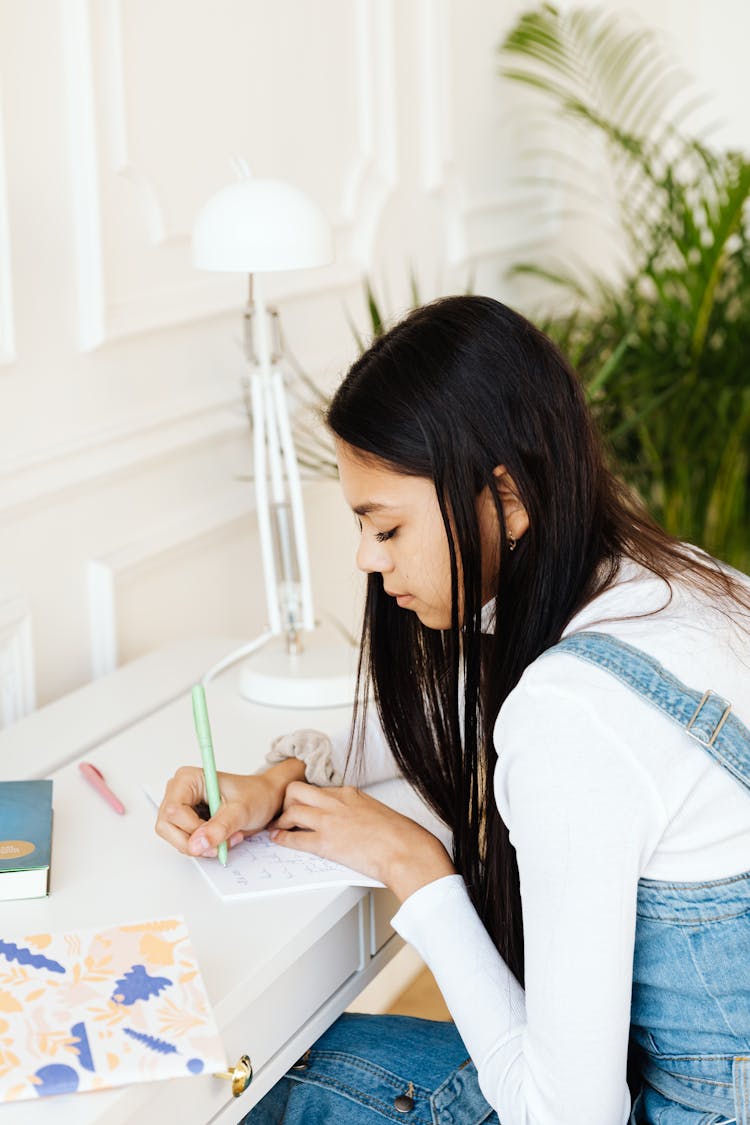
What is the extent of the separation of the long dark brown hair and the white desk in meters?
0.15

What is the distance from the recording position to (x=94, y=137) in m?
1.71

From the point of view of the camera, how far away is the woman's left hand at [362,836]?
1153mm

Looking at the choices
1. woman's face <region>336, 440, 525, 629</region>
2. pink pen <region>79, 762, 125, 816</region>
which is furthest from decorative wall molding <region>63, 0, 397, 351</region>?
woman's face <region>336, 440, 525, 629</region>

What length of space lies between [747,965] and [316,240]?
3.04 feet

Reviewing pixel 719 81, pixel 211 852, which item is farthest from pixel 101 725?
pixel 719 81

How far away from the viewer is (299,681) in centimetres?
161

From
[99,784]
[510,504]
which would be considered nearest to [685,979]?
[510,504]

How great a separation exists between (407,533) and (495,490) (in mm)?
92

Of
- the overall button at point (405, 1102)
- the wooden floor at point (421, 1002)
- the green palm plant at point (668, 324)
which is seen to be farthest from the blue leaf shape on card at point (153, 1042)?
the green palm plant at point (668, 324)

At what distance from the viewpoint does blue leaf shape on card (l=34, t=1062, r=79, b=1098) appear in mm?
833

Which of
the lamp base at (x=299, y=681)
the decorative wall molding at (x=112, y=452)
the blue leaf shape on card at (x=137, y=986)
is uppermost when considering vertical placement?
the decorative wall molding at (x=112, y=452)

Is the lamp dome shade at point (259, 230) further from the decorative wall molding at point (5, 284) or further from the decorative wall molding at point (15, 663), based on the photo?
the decorative wall molding at point (15, 663)

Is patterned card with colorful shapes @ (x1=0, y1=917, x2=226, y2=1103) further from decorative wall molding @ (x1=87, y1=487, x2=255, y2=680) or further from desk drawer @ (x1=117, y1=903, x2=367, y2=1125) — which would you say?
decorative wall molding @ (x1=87, y1=487, x2=255, y2=680)

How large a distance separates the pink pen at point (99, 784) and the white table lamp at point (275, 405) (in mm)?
287
